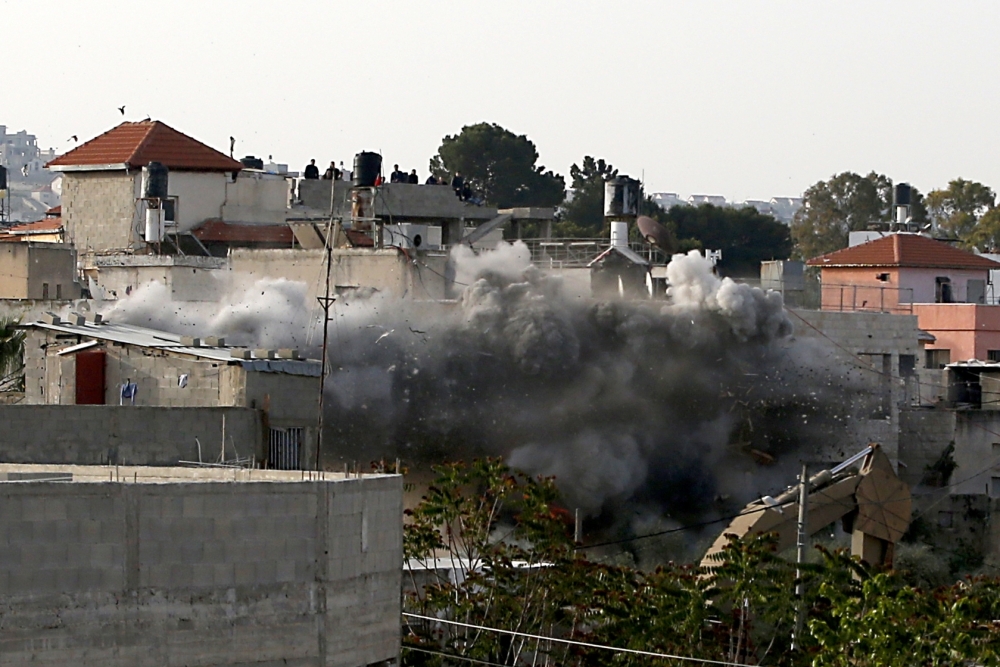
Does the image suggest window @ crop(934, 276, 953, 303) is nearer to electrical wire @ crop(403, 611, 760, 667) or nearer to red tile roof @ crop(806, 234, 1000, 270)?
red tile roof @ crop(806, 234, 1000, 270)

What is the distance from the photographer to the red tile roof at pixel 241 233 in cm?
5497

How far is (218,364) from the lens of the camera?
29.4 meters

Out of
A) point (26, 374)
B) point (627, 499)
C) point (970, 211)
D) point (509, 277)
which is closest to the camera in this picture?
point (26, 374)

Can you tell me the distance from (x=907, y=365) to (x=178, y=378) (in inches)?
939

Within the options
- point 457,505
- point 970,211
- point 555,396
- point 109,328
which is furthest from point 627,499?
point 970,211

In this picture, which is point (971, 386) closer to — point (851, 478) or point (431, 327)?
point (431, 327)

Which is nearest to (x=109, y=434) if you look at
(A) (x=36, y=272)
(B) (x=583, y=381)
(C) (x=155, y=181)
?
(B) (x=583, y=381)

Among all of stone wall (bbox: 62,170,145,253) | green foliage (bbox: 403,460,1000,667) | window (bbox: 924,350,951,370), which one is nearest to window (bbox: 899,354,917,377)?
window (bbox: 924,350,951,370)

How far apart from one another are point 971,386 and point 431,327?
14.0 m

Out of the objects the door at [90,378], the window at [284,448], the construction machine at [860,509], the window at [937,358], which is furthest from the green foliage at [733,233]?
the window at [284,448]

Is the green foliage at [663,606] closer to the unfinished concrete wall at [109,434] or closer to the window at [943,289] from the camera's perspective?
the unfinished concrete wall at [109,434]

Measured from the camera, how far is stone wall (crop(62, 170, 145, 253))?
2160 inches

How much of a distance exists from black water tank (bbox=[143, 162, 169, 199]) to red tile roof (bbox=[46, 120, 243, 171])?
2.57 m

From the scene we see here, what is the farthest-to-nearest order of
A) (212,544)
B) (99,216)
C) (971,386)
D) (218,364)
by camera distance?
(99,216), (971,386), (218,364), (212,544)
